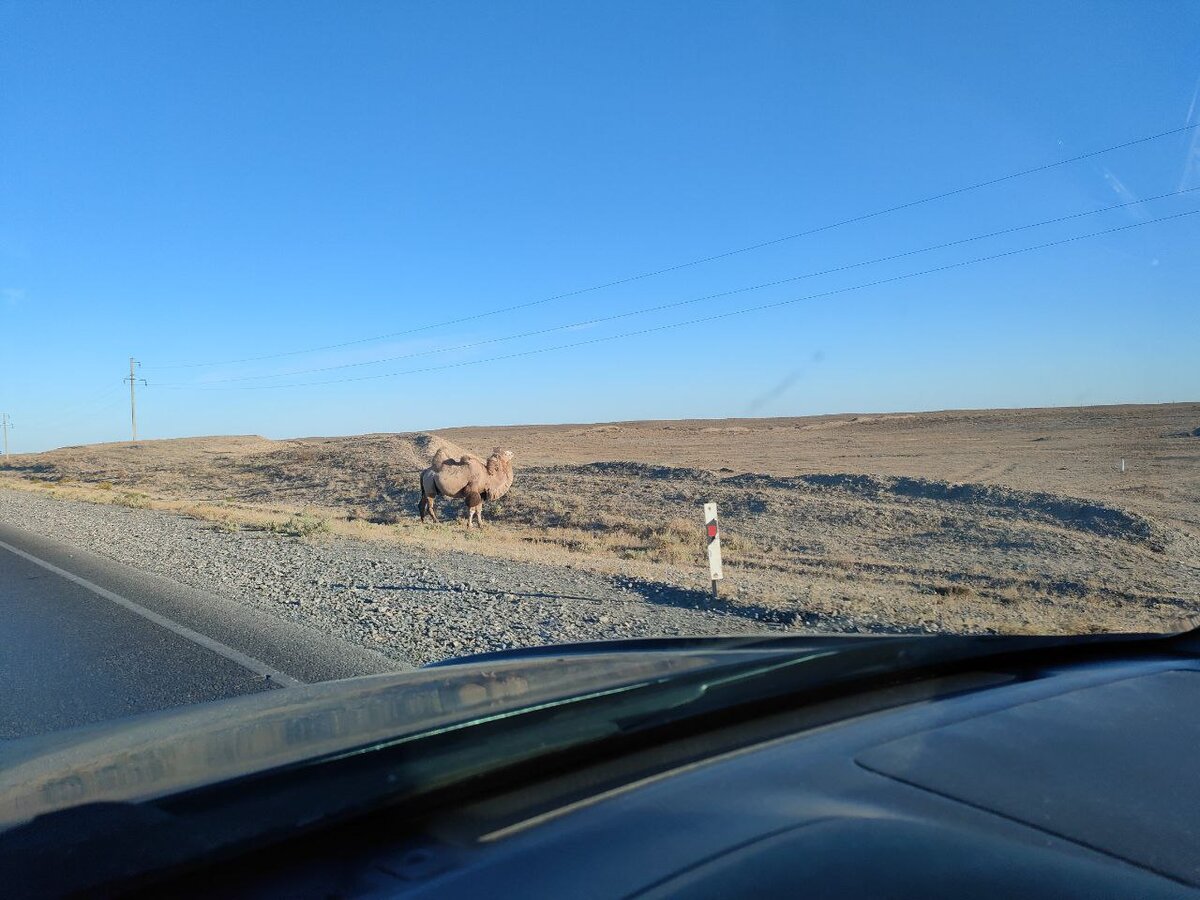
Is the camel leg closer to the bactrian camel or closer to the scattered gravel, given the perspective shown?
the bactrian camel

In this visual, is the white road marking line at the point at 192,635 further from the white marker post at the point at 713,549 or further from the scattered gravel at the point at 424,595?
the white marker post at the point at 713,549

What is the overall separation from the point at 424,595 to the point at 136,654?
363 cm

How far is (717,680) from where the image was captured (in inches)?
108

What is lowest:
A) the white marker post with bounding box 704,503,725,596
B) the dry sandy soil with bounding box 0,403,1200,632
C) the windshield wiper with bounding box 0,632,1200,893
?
the dry sandy soil with bounding box 0,403,1200,632

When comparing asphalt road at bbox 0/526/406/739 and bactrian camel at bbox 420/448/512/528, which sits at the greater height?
bactrian camel at bbox 420/448/512/528

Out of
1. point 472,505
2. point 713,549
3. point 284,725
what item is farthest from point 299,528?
point 284,725

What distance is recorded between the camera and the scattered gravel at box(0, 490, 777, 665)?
29.7 feet

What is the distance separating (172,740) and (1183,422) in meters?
72.2

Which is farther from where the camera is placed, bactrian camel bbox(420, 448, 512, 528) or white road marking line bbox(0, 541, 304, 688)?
bactrian camel bbox(420, 448, 512, 528)

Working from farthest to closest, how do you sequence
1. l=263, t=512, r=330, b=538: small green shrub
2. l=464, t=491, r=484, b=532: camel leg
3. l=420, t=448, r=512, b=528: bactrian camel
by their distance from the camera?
l=464, t=491, r=484, b=532: camel leg
l=420, t=448, r=512, b=528: bactrian camel
l=263, t=512, r=330, b=538: small green shrub

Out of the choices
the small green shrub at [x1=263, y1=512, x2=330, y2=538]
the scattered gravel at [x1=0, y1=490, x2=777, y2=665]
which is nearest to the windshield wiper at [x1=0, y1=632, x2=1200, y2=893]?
the scattered gravel at [x1=0, y1=490, x2=777, y2=665]

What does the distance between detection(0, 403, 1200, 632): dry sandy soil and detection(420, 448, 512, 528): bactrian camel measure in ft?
3.15

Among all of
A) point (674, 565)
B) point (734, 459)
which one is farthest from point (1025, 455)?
point (674, 565)

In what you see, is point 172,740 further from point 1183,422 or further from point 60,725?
point 1183,422
